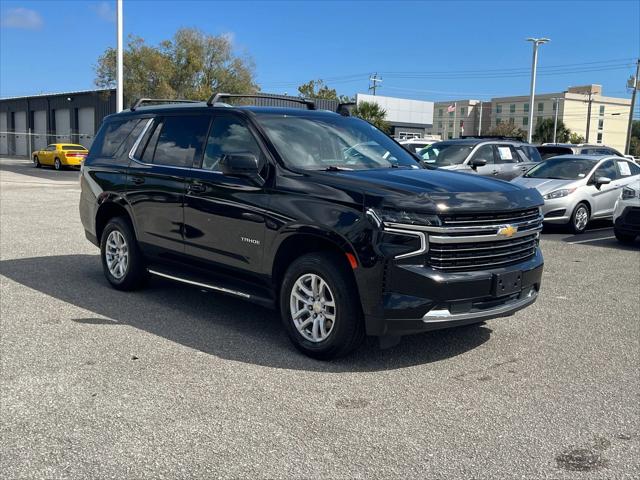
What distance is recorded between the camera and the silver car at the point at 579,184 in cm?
1257

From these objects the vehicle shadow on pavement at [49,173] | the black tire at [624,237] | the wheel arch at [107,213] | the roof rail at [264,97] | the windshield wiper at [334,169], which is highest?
the roof rail at [264,97]

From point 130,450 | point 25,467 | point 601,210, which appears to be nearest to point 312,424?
point 130,450

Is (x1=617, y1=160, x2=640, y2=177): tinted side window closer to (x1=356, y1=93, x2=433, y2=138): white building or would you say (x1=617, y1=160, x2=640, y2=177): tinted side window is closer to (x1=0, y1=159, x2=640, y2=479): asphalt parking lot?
(x1=0, y1=159, x2=640, y2=479): asphalt parking lot

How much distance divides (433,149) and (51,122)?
50028mm

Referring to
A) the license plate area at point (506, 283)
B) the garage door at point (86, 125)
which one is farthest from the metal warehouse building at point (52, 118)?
the license plate area at point (506, 283)

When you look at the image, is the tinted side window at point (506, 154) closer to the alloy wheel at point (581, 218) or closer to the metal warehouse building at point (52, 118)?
the alloy wheel at point (581, 218)

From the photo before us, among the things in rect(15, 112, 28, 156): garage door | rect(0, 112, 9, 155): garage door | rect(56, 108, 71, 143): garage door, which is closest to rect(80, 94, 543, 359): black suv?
rect(56, 108, 71, 143): garage door

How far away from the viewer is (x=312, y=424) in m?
3.84

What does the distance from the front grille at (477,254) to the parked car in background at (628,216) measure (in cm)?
660

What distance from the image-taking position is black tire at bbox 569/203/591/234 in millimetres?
12633

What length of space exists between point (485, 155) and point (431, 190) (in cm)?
1177

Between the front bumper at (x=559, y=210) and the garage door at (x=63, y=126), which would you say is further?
the garage door at (x=63, y=126)

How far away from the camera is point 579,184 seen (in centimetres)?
1293

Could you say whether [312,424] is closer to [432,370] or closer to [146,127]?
[432,370]
